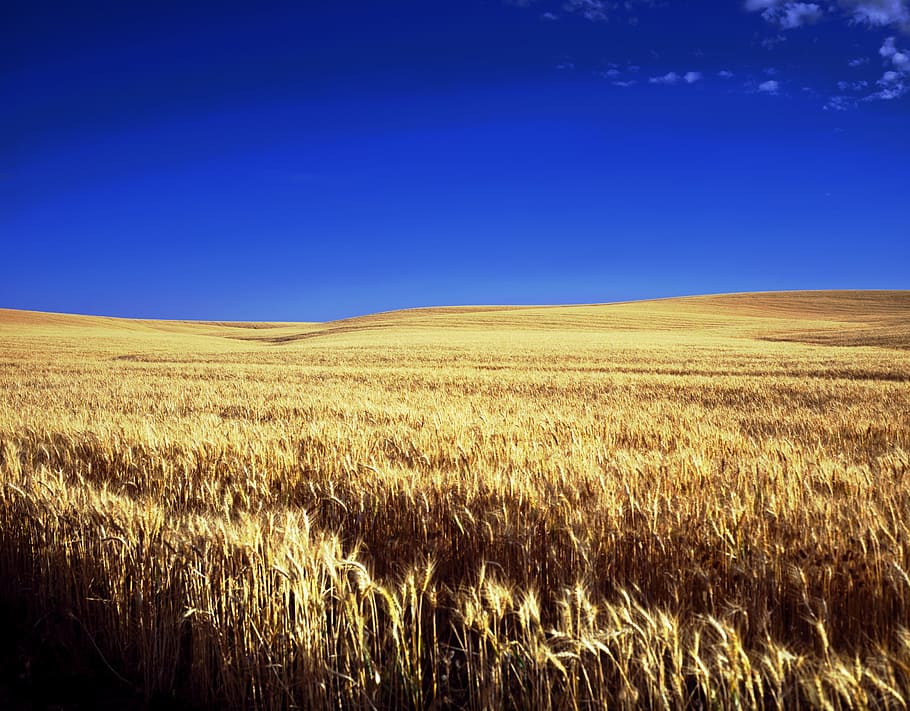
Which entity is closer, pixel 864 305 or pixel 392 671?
pixel 392 671

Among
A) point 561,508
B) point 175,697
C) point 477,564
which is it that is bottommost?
point 175,697

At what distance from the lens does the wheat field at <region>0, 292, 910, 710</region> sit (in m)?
1.64

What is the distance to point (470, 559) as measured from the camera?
282cm

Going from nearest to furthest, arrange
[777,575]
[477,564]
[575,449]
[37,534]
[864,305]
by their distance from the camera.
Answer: [777,575] < [477,564] < [37,534] < [575,449] < [864,305]

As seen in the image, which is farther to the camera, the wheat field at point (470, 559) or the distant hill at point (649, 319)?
the distant hill at point (649, 319)

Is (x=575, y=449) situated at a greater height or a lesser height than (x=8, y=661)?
greater

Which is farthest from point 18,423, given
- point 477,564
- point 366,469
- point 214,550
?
point 477,564

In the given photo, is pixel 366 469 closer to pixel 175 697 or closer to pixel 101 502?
pixel 101 502

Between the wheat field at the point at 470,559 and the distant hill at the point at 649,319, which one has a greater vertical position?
the distant hill at the point at 649,319

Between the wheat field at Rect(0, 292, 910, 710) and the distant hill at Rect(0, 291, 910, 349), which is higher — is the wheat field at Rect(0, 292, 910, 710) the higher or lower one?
the lower one

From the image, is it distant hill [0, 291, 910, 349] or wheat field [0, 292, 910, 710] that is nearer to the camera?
wheat field [0, 292, 910, 710]

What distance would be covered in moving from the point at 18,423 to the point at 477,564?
6606 millimetres

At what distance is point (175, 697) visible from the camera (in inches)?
82.0

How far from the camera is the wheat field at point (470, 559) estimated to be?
164 centimetres
